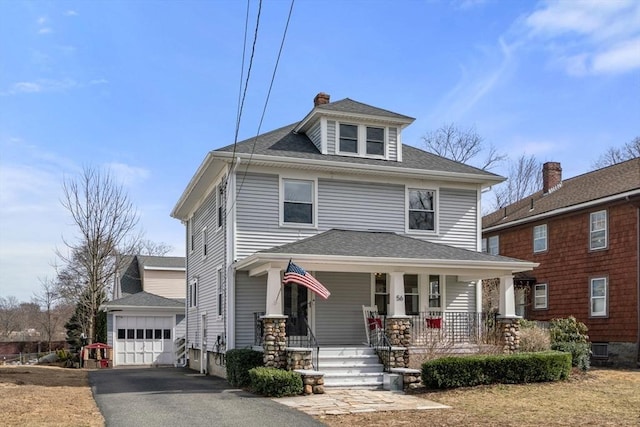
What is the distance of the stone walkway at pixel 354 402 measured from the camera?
11469mm

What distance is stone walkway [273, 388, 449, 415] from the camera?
1147 centimetres

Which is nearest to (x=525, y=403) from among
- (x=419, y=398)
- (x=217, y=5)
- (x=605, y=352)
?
(x=419, y=398)

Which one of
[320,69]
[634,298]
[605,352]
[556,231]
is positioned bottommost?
[605,352]

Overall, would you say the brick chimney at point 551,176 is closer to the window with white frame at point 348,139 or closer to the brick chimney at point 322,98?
the brick chimney at point 322,98

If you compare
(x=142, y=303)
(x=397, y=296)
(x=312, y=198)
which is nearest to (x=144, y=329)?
(x=142, y=303)

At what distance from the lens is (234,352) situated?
618 inches

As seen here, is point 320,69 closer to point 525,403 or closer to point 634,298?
point 525,403

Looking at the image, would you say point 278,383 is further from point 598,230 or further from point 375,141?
point 598,230

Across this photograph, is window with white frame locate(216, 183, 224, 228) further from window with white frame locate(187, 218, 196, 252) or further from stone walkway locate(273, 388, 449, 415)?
stone walkway locate(273, 388, 449, 415)

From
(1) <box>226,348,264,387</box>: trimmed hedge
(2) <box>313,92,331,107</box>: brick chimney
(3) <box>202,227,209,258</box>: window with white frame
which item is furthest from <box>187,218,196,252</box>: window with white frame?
(1) <box>226,348,264,387</box>: trimmed hedge

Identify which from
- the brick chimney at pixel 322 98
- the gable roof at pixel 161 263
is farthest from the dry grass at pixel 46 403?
the gable roof at pixel 161 263

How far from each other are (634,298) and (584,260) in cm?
273

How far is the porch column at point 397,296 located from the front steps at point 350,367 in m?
1.10

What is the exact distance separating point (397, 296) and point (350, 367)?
2064mm
